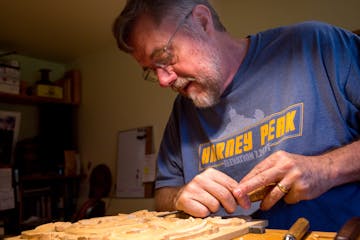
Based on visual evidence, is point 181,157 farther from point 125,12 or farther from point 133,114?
point 133,114

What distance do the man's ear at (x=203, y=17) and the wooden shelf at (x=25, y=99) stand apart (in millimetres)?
2684

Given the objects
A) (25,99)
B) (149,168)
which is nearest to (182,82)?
(149,168)

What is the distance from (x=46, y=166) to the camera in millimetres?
3719

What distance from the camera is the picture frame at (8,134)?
138 inches

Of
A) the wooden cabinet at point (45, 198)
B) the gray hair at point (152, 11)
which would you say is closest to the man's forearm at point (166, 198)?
the gray hair at point (152, 11)

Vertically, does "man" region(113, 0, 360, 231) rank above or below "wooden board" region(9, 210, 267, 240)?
above

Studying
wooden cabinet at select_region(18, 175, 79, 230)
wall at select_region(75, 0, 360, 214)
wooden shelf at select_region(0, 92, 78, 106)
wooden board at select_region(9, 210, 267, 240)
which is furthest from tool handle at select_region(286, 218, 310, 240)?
wooden shelf at select_region(0, 92, 78, 106)

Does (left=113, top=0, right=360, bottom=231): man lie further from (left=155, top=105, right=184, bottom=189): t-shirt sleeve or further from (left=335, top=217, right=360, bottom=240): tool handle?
(left=335, top=217, right=360, bottom=240): tool handle

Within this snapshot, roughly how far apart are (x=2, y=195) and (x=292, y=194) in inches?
121

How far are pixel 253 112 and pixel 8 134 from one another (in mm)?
3070

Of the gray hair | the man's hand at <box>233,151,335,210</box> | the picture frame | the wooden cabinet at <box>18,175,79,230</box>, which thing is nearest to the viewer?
the man's hand at <box>233,151,335,210</box>

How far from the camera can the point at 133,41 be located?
1.31m

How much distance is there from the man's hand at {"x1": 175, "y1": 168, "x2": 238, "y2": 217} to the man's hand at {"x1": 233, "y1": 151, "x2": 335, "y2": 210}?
0.10ft

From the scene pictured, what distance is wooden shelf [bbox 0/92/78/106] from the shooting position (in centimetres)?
345
